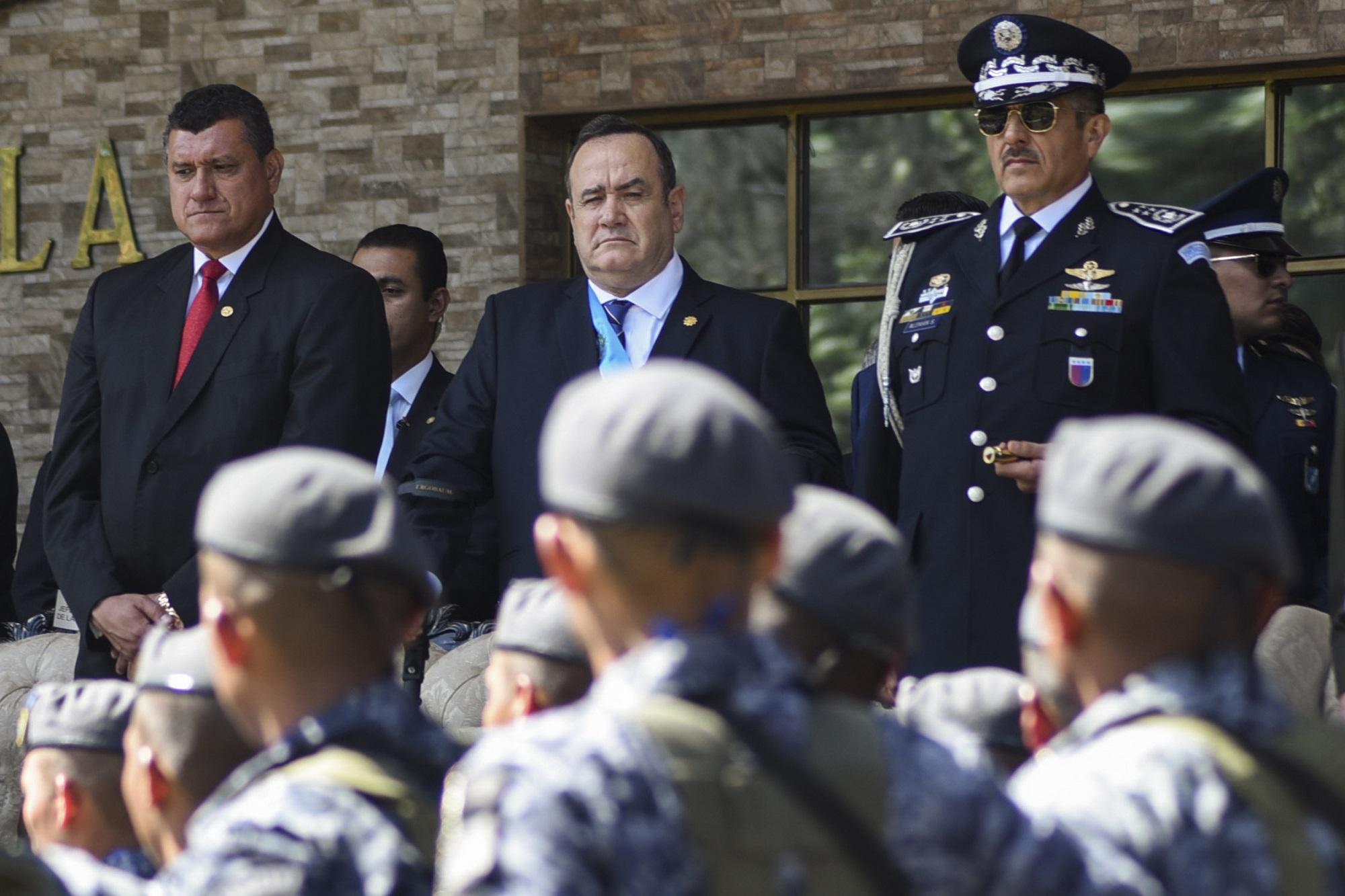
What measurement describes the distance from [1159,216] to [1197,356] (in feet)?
1.24

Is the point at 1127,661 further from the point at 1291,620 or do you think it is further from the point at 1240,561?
the point at 1291,620

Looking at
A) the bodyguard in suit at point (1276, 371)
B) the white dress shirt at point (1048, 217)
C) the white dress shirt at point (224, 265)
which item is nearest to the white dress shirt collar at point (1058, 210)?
the white dress shirt at point (1048, 217)

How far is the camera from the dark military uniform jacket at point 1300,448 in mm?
6020

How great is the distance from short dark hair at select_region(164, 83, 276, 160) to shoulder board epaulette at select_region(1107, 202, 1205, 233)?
212cm

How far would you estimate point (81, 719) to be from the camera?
3652mm

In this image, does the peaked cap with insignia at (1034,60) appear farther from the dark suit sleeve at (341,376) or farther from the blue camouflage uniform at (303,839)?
the blue camouflage uniform at (303,839)

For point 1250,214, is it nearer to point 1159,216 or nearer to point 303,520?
point 1159,216

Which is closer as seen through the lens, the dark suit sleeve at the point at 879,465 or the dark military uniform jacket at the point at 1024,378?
the dark military uniform jacket at the point at 1024,378

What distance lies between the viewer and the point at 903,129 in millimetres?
8164

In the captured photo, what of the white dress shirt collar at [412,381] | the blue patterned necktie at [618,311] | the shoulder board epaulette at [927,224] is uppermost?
the shoulder board epaulette at [927,224]

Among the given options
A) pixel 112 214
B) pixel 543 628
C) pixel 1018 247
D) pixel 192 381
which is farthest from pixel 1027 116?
pixel 112 214

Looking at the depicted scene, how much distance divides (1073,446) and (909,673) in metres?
2.50

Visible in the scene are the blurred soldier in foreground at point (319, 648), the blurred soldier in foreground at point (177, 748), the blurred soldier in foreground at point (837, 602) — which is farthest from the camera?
the blurred soldier in foreground at point (177, 748)

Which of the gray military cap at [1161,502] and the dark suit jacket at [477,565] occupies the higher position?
the gray military cap at [1161,502]
